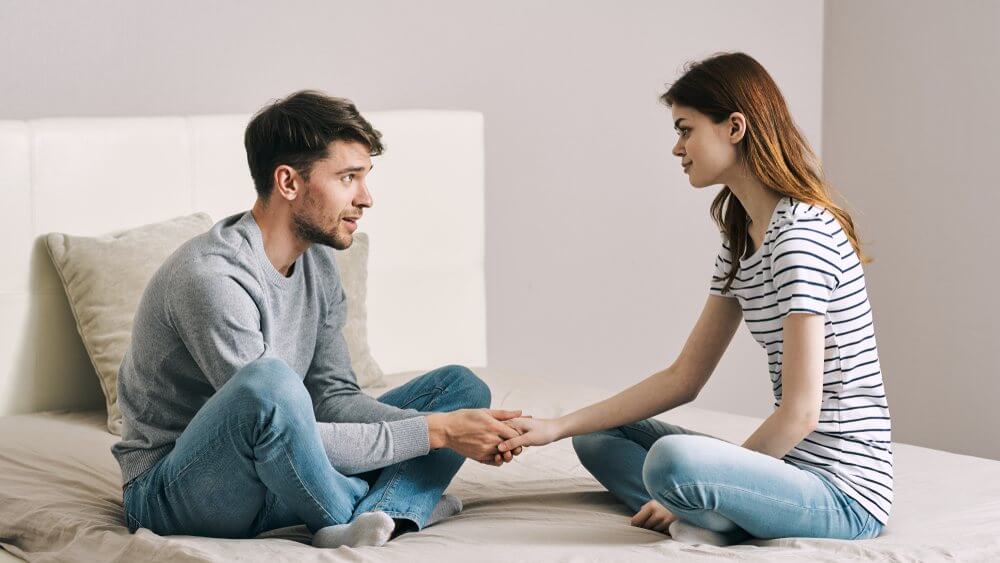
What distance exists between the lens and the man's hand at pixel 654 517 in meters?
1.88

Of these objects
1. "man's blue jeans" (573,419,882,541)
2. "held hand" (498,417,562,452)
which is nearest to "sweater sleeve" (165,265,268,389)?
"held hand" (498,417,562,452)

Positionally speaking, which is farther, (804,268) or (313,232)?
(313,232)

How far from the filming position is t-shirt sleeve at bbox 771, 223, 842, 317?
1760 millimetres

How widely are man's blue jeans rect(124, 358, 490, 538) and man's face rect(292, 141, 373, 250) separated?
1.07ft

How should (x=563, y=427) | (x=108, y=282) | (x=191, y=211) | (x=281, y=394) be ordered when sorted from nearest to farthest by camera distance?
(x=281, y=394)
(x=563, y=427)
(x=108, y=282)
(x=191, y=211)

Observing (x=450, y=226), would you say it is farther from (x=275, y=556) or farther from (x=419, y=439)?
(x=275, y=556)

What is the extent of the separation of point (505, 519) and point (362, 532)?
0.27 m

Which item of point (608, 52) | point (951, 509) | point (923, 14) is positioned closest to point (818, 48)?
point (923, 14)

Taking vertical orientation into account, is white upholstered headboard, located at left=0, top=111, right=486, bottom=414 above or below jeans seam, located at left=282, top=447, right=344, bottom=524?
above

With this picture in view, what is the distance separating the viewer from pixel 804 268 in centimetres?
177

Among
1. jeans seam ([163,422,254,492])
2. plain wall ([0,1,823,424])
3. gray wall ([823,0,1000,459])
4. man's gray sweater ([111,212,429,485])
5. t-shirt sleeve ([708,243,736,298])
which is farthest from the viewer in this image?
gray wall ([823,0,1000,459])

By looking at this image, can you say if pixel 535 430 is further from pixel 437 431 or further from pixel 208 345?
pixel 208 345

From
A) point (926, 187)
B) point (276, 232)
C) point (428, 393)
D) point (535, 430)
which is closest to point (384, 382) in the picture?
point (428, 393)

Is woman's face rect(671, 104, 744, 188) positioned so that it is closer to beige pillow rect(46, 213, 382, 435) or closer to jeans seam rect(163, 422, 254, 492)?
jeans seam rect(163, 422, 254, 492)
